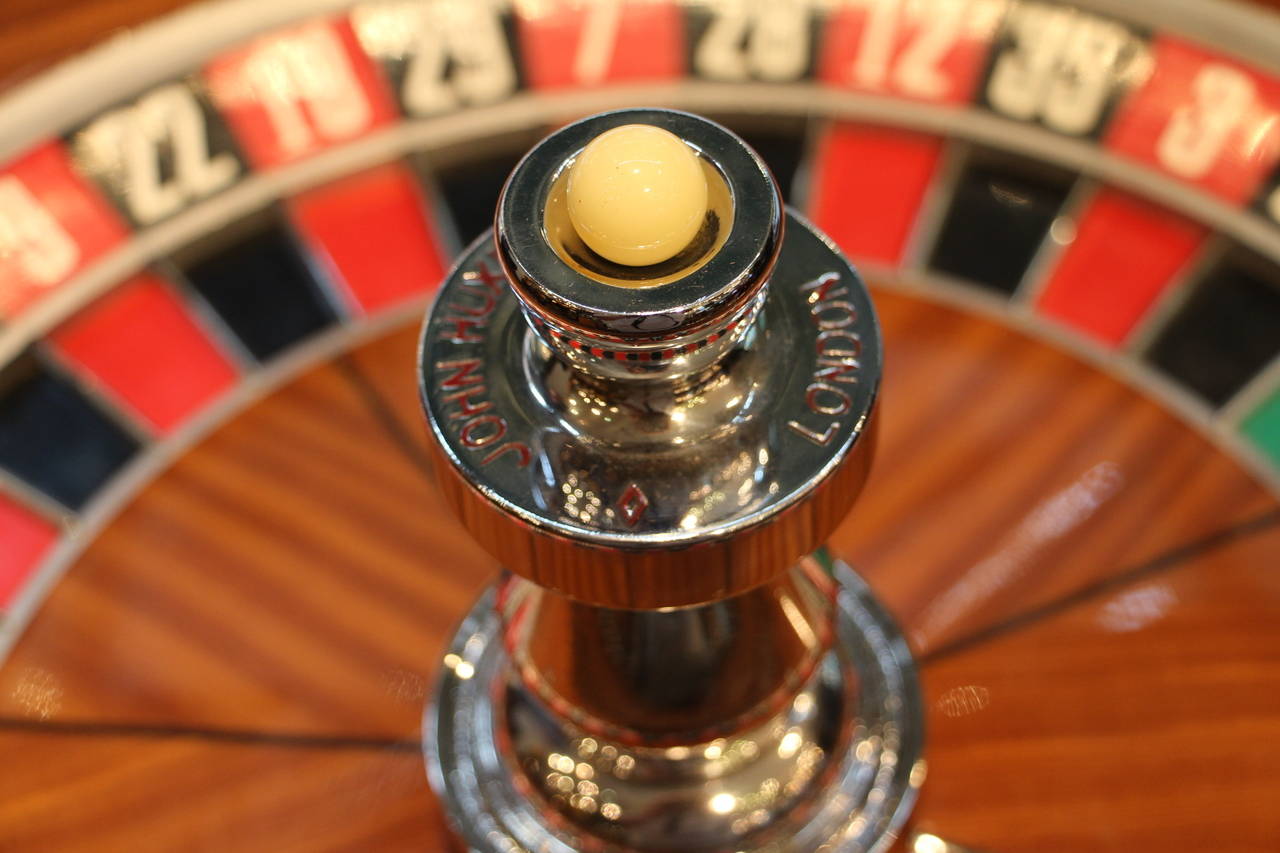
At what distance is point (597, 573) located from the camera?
2.53 ft

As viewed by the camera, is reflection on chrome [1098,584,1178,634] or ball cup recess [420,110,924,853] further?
reflection on chrome [1098,584,1178,634]

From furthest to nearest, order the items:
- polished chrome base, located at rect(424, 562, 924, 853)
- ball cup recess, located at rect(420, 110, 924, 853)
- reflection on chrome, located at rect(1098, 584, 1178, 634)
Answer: reflection on chrome, located at rect(1098, 584, 1178, 634) < polished chrome base, located at rect(424, 562, 924, 853) < ball cup recess, located at rect(420, 110, 924, 853)

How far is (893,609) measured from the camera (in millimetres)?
1208

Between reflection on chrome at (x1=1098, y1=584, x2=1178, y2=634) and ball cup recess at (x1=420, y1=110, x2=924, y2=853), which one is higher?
ball cup recess at (x1=420, y1=110, x2=924, y2=853)

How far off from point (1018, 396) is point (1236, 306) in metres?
0.26

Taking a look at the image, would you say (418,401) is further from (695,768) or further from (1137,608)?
(1137,608)

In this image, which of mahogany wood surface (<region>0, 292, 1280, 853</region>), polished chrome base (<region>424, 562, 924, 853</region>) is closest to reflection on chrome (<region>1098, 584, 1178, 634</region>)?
mahogany wood surface (<region>0, 292, 1280, 853</region>)

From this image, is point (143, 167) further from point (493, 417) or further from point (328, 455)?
point (493, 417)

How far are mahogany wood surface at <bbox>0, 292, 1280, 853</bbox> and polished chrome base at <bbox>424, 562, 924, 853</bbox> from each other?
0.12 feet

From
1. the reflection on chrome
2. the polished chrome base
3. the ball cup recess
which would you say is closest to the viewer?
the ball cup recess

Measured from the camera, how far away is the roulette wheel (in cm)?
115

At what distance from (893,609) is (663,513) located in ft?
1.67

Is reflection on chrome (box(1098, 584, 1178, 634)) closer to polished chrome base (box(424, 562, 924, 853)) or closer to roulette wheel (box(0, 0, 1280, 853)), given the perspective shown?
roulette wheel (box(0, 0, 1280, 853))

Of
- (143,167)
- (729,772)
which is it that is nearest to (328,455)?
(143,167)
